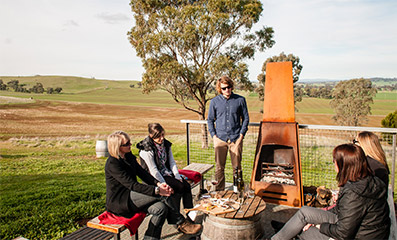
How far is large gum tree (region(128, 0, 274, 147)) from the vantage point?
47.5ft

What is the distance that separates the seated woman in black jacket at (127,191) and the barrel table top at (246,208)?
28.9 inches

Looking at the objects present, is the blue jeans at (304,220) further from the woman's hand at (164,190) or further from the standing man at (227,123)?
the standing man at (227,123)

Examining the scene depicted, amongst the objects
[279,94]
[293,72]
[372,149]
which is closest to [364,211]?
[372,149]

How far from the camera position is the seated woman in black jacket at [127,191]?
2.92 meters

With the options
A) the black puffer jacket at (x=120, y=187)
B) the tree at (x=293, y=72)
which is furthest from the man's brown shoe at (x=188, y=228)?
the tree at (x=293, y=72)

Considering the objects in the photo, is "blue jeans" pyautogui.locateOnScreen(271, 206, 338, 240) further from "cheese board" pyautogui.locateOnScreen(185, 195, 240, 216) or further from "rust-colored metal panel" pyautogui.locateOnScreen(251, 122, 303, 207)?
"rust-colored metal panel" pyautogui.locateOnScreen(251, 122, 303, 207)

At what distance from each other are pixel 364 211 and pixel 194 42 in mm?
14033

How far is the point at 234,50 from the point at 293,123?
1314 cm

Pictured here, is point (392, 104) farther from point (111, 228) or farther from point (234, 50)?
point (111, 228)

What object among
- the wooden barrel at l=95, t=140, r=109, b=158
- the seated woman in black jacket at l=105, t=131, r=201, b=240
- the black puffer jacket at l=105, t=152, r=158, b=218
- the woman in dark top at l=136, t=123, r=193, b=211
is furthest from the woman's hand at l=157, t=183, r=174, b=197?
the wooden barrel at l=95, t=140, r=109, b=158

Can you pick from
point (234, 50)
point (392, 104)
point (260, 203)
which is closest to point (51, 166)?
point (260, 203)

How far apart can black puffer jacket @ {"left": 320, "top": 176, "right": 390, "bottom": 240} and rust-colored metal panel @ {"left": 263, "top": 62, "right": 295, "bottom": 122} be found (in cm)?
237

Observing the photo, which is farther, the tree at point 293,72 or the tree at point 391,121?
the tree at point 293,72

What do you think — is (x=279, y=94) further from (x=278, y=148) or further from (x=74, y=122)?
(x=74, y=122)
